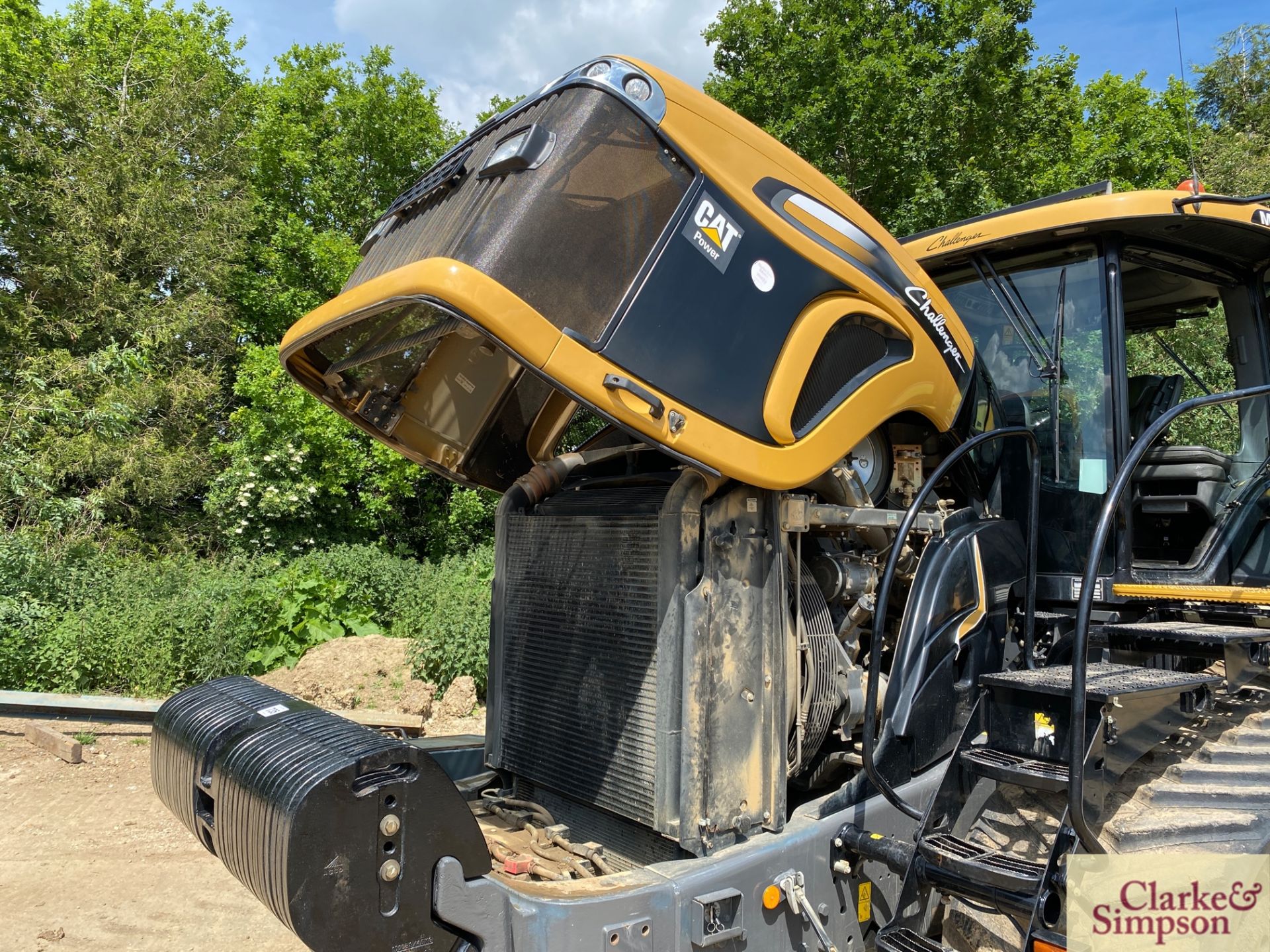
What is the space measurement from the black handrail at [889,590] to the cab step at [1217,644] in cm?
31

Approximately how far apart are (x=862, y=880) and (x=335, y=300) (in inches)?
99.1

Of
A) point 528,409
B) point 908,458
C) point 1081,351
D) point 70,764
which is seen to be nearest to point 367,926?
point 528,409

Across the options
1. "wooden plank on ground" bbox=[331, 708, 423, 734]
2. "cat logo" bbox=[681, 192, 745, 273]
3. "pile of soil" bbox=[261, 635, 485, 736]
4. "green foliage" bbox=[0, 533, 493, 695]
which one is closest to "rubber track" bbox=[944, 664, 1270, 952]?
"cat logo" bbox=[681, 192, 745, 273]

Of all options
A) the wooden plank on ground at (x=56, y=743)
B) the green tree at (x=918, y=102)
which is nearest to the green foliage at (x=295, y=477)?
the wooden plank on ground at (x=56, y=743)

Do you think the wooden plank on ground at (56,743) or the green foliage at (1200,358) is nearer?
the green foliage at (1200,358)

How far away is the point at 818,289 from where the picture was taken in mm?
2949

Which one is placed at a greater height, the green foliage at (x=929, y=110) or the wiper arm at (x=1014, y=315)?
the green foliage at (x=929, y=110)

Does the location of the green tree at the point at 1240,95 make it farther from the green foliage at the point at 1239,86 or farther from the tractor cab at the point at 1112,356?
the tractor cab at the point at 1112,356

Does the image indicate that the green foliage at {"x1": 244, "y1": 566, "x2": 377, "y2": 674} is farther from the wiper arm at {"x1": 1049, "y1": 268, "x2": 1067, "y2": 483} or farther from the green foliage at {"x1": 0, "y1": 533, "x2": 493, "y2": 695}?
the wiper arm at {"x1": 1049, "y1": 268, "x2": 1067, "y2": 483}

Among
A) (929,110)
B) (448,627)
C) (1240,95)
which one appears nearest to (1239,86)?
(1240,95)

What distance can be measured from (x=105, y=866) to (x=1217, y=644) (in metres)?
5.89

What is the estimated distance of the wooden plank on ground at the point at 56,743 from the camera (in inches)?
278

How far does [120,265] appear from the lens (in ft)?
49.8

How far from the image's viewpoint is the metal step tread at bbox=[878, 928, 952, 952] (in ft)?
8.35
